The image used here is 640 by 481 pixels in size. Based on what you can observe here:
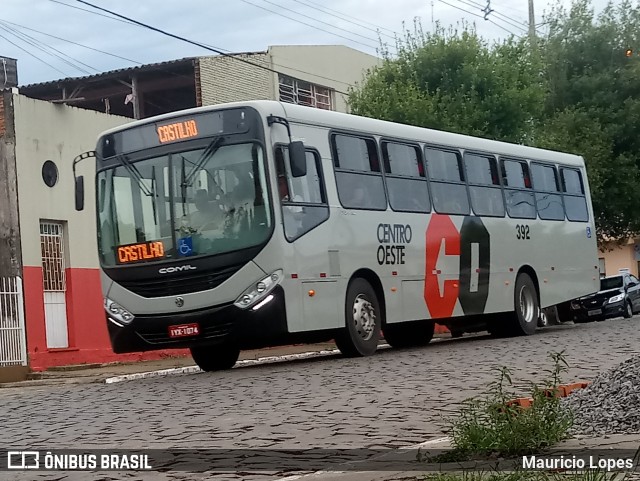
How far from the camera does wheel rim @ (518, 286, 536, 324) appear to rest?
2245 cm

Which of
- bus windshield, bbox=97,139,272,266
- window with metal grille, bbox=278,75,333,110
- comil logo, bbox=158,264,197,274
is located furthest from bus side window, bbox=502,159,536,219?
window with metal grille, bbox=278,75,333,110

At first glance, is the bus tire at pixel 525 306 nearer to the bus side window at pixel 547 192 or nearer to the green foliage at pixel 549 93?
the bus side window at pixel 547 192

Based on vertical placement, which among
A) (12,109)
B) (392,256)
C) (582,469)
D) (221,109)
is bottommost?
(582,469)

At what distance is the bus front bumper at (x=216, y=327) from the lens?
15.1m

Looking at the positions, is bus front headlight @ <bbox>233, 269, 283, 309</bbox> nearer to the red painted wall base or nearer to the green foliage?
the red painted wall base

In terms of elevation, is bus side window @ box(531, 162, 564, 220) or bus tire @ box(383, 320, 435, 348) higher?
bus side window @ box(531, 162, 564, 220)

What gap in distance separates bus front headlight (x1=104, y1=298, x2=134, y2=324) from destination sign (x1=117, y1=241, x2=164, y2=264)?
60 cm

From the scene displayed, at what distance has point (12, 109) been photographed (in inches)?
941

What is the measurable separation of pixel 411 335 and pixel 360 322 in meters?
4.87

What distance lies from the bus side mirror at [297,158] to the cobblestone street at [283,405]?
8.58ft

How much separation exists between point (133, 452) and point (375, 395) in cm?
332

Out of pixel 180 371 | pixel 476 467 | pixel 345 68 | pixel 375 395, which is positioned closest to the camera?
pixel 476 467

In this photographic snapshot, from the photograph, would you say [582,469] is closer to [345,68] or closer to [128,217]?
[128,217]

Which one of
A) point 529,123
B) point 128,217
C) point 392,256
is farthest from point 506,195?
point 529,123
